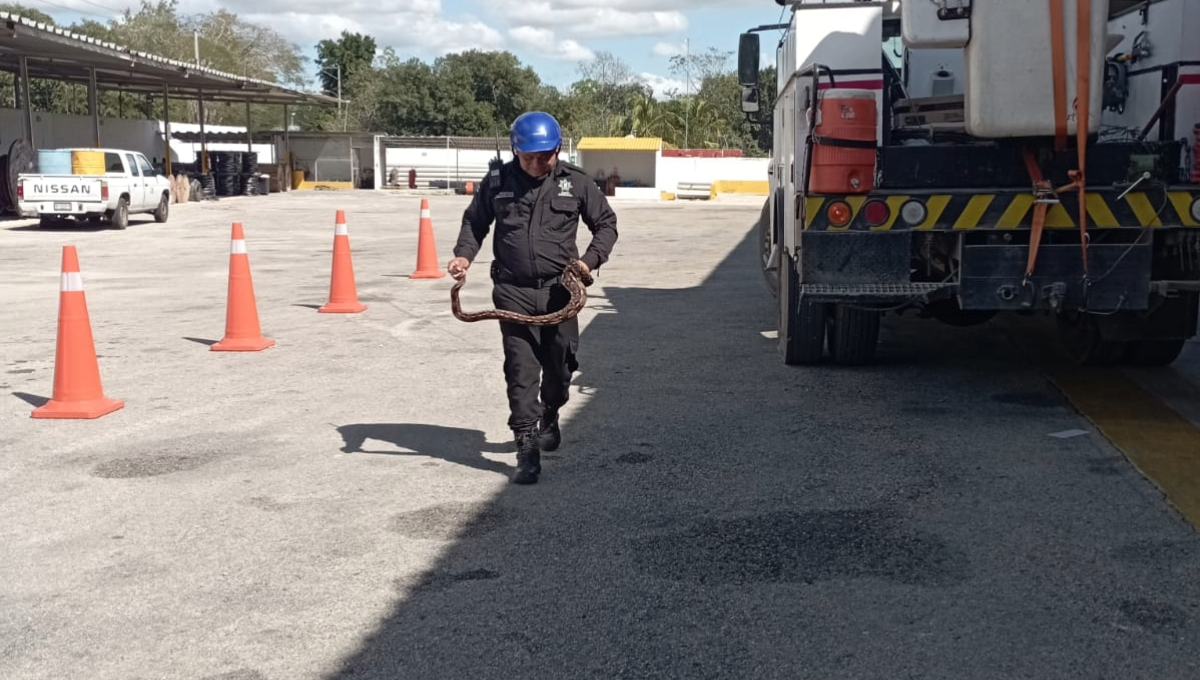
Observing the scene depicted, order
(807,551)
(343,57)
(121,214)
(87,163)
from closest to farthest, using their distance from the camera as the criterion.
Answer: (807,551), (87,163), (121,214), (343,57)

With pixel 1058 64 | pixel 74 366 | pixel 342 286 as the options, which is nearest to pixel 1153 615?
pixel 1058 64

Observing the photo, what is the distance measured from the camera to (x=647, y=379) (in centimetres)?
817

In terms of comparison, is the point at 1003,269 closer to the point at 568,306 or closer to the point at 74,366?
the point at 568,306

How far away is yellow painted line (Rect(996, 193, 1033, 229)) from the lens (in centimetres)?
645

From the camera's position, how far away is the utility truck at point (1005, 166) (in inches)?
242

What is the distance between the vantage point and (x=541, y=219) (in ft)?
19.0

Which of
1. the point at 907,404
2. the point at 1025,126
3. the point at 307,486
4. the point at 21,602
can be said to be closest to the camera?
the point at 21,602

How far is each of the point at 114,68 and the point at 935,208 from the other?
32.3 m

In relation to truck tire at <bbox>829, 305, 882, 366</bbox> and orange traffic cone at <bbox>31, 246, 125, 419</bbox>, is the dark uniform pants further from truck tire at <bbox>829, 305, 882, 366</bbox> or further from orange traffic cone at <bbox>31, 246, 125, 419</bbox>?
orange traffic cone at <bbox>31, 246, 125, 419</bbox>

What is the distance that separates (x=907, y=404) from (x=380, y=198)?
36.9m

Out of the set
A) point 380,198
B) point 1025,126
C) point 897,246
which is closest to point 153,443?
point 897,246

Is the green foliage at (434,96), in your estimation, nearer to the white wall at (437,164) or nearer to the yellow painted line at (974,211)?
the white wall at (437,164)

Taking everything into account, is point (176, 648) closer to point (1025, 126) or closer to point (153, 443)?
point (153, 443)

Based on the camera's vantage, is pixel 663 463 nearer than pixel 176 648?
No
